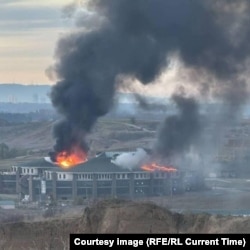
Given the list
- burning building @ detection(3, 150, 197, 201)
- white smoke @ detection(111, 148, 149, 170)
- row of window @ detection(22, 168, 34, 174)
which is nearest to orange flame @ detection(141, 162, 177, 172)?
burning building @ detection(3, 150, 197, 201)

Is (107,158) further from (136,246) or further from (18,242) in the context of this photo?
(136,246)

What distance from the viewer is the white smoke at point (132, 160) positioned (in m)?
117

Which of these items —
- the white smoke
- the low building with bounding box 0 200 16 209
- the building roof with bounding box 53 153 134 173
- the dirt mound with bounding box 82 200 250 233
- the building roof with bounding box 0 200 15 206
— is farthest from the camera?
the white smoke

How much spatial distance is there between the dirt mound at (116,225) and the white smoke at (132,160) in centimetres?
5726

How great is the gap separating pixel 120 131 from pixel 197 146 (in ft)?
250

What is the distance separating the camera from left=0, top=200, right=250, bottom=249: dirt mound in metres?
56.3

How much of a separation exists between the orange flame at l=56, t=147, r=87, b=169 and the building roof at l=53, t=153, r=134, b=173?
267 centimetres

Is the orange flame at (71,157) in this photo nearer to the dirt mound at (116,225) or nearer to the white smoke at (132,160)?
the white smoke at (132,160)

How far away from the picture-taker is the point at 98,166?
115188mm

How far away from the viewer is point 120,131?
185250 millimetres

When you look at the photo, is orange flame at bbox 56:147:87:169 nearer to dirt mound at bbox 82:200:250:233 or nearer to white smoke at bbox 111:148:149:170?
white smoke at bbox 111:148:149:170

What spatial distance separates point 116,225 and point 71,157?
45829 millimetres

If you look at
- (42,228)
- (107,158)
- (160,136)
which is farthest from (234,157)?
(42,228)

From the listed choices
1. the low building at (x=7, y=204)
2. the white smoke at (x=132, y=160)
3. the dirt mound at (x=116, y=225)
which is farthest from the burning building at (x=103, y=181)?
the dirt mound at (x=116, y=225)
